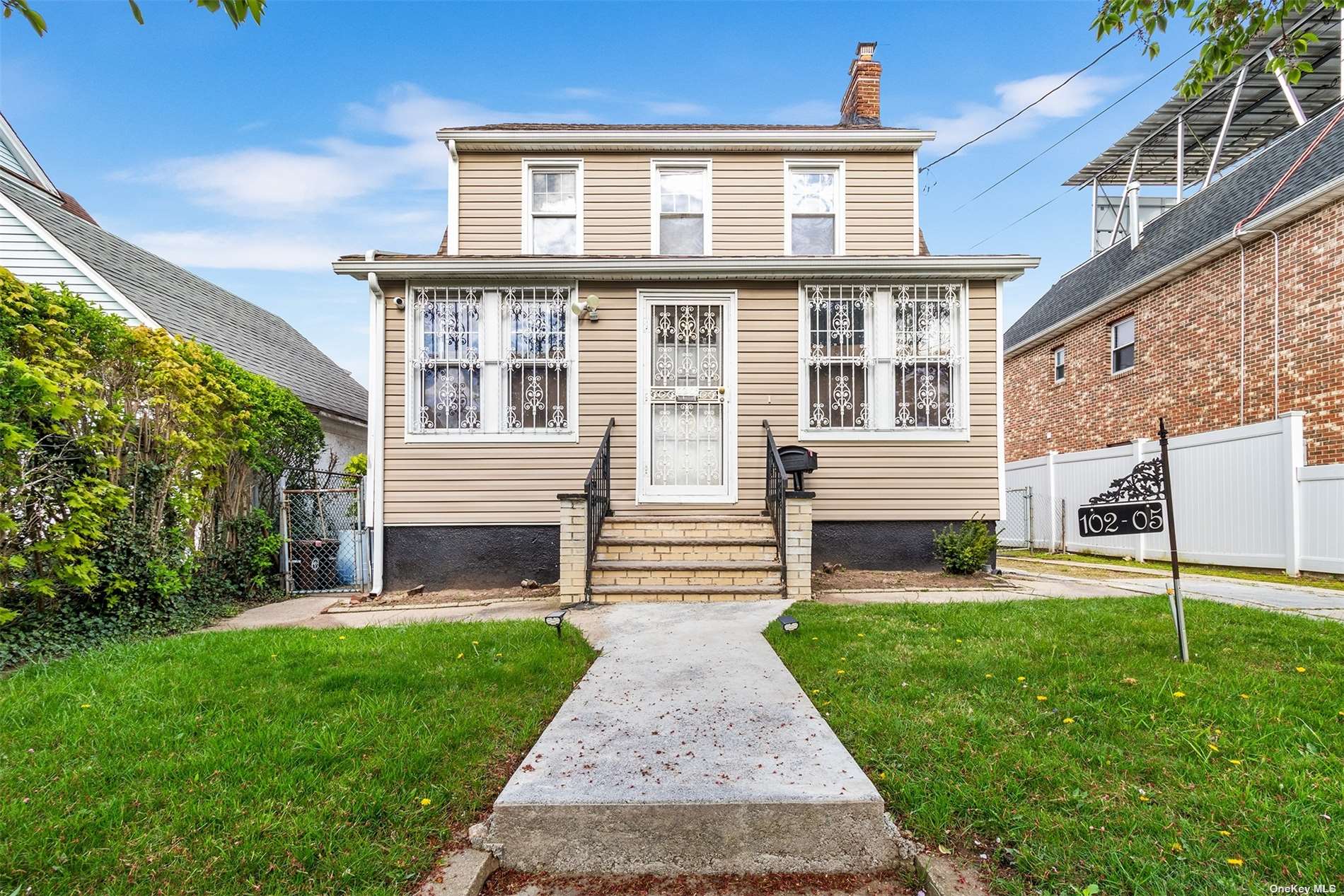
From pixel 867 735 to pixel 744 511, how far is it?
4641mm

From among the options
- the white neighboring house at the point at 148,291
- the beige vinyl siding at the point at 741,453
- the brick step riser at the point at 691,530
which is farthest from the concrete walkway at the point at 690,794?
the white neighboring house at the point at 148,291

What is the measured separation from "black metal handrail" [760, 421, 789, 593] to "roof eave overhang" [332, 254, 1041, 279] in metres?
1.85

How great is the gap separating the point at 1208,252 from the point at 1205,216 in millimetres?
1589

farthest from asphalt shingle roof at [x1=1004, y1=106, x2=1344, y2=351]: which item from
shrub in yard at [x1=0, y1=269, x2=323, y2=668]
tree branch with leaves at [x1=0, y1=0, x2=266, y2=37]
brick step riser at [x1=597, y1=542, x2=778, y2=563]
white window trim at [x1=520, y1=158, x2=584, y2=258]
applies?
shrub in yard at [x1=0, y1=269, x2=323, y2=668]

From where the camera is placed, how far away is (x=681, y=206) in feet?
28.2

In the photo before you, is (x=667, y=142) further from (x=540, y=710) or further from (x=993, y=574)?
(x=540, y=710)

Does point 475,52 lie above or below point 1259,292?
above

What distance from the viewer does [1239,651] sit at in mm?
3680

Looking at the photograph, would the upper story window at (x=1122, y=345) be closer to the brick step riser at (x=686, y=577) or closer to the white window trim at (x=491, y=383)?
the brick step riser at (x=686, y=577)

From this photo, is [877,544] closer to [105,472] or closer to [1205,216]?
[105,472]

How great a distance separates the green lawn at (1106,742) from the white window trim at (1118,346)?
9314 millimetres

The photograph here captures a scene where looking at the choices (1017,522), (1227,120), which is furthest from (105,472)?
(1227,120)

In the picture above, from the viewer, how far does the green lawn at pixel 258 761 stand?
6.18 ft

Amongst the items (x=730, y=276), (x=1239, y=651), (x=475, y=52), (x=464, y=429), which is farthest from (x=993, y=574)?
(x=475, y=52)
